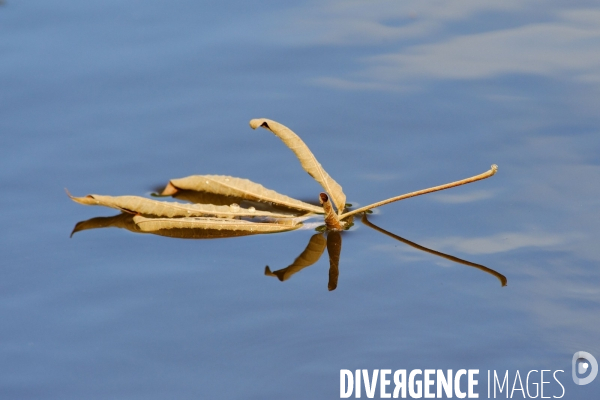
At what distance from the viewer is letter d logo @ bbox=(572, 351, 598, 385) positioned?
1.31 meters

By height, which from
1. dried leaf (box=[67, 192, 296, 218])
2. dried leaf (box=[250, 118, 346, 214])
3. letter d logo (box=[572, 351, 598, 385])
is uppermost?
dried leaf (box=[250, 118, 346, 214])

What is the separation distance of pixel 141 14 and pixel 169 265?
5.19 ft

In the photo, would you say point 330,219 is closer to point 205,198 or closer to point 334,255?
point 334,255

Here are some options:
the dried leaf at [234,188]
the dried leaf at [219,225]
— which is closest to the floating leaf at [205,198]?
the dried leaf at [234,188]

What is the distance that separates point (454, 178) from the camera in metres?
1.93

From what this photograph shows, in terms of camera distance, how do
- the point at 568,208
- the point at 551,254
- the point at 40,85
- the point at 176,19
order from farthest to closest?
the point at 176,19 → the point at 40,85 → the point at 568,208 → the point at 551,254

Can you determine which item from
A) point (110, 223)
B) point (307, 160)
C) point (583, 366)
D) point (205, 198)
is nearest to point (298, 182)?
point (307, 160)

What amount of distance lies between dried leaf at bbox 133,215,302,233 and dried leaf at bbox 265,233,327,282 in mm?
79

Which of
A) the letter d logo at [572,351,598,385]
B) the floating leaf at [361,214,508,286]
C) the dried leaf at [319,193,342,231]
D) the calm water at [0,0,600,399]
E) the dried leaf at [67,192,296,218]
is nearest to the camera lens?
the letter d logo at [572,351,598,385]

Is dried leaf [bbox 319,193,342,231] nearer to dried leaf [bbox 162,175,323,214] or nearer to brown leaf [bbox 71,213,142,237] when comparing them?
dried leaf [bbox 162,175,323,214]

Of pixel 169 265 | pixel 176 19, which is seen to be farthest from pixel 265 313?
pixel 176 19

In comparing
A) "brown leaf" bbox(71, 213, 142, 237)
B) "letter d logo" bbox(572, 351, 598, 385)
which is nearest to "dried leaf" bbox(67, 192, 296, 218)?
"brown leaf" bbox(71, 213, 142, 237)

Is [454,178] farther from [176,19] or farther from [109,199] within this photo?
[176,19]

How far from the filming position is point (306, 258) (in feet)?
5.58
